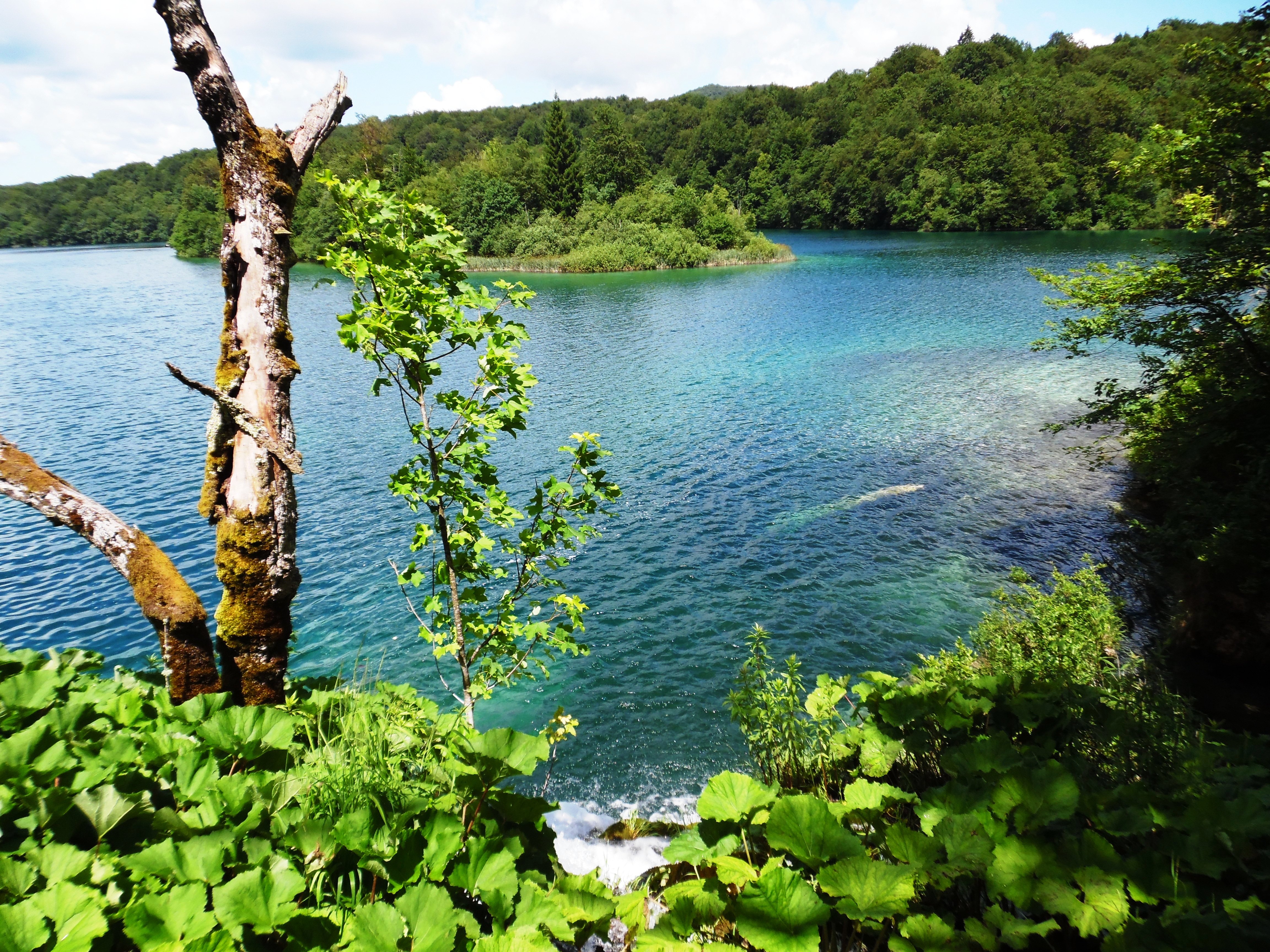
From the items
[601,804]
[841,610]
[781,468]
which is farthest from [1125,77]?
[601,804]

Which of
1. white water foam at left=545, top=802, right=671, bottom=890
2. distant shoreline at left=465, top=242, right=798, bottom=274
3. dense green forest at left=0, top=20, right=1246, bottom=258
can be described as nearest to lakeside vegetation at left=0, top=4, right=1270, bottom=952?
white water foam at left=545, top=802, right=671, bottom=890

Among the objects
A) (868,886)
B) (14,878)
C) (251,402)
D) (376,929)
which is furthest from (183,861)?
(251,402)

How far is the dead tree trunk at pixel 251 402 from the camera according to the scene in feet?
14.0

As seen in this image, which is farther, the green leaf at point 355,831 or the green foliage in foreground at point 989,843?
the green leaf at point 355,831

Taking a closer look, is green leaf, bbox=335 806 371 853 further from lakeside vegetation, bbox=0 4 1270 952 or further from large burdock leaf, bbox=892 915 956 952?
large burdock leaf, bbox=892 915 956 952

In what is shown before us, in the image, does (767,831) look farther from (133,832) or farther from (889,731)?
(133,832)

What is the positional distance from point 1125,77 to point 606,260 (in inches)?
3143

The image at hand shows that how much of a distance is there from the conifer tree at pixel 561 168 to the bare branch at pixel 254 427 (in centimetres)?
8091

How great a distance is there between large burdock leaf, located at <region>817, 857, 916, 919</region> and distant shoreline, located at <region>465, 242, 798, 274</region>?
63.8 meters

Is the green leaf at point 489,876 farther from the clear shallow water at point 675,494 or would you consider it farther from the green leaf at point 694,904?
the clear shallow water at point 675,494

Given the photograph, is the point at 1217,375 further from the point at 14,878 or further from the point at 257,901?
the point at 14,878

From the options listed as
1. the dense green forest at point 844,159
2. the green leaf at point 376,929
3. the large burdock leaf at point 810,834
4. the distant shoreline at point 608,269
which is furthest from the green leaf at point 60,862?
the distant shoreline at point 608,269

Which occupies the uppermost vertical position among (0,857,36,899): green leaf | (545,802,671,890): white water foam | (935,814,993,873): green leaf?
(0,857,36,899): green leaf

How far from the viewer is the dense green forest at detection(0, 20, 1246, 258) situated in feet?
255
